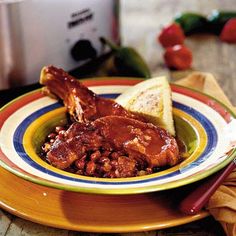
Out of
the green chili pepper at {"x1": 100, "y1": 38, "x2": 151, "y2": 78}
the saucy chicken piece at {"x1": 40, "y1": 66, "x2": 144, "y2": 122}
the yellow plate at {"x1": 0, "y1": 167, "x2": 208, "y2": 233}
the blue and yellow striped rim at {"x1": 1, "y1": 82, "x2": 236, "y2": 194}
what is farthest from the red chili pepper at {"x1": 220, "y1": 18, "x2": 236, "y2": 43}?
the yellow plate at {"x1": 0, "y1": 167, "x2": 208, "y2": 233}

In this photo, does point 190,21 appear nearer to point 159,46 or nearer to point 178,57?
point 159,46

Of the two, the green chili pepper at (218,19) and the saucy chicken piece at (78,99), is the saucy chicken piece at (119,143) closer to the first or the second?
the saucy chicken piece at (78,99)

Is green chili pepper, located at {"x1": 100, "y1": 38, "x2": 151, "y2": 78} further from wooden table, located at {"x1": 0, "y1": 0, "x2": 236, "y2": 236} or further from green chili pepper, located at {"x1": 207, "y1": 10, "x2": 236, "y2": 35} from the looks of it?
green chili pepper, located at {"x1": 207, "y1": 10, "x2": 236, "y2": 35}

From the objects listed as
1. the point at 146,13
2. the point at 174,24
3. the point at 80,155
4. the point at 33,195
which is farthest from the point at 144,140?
the point at 146,13

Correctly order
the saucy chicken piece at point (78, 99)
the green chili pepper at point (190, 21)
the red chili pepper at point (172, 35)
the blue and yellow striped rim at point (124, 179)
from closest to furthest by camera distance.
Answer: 1. the blue and yellow striped rim at point (124, 179)
2. the saucy chicken piece at point (78, 99)
3. the red chili pepper at point (172, 35)
4. the green chili pepper at point (190, 21)

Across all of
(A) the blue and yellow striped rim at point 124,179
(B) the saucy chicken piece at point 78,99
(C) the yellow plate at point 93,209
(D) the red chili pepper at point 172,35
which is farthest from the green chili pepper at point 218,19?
(C) the yellow plate at point 93,209

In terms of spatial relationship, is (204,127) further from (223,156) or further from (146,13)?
(146,13)

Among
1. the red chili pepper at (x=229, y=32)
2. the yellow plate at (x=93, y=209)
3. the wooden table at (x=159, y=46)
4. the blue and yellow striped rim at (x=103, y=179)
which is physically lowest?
the wooden table at (x=159, y=46)
